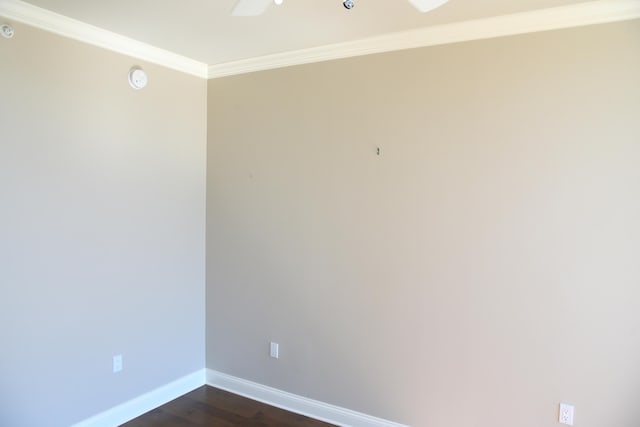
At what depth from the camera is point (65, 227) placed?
100 inches

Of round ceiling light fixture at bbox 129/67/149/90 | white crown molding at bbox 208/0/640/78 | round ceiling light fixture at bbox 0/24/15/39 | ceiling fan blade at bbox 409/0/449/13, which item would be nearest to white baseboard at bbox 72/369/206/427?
round ceiling light fixture at bbox 129/67/149/90

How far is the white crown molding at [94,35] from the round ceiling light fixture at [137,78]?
111 mm

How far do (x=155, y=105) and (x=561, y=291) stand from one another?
2876mm

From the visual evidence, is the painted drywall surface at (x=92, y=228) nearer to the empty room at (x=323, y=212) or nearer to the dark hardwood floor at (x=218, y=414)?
the empty room at (x=323, y=212)

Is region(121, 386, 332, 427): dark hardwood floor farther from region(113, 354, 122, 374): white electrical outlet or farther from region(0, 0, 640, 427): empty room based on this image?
region(113, 354, 122, 374): white electrical outlet

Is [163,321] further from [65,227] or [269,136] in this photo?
[269,136]

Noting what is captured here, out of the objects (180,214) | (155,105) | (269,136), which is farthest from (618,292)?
(155,105)

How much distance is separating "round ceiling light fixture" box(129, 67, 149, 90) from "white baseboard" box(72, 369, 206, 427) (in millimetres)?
2189

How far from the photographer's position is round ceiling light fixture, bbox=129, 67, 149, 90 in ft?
9.32

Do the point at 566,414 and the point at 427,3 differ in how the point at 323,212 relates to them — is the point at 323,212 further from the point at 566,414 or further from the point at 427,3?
the point at 566,414

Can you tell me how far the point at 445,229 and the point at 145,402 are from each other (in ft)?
7.98

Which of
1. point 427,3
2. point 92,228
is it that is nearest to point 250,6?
point 427,3

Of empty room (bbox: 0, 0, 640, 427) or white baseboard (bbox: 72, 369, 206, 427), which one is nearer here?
empty room (bbox: 0, 0, 640, 427)

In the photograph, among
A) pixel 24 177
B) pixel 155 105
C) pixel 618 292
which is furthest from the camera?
pixel 155 105
